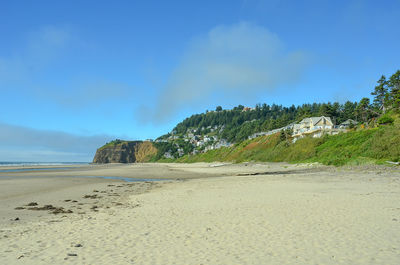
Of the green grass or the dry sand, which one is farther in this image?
the green grass

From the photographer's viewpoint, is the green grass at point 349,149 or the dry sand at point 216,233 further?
the green grass at point 349,149

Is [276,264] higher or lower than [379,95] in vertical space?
lower

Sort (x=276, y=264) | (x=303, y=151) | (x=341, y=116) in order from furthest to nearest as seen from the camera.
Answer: (x=341, y=116) < (x=303, y=151) < (x=276, y=264)

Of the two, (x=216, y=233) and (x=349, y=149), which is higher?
(x=349, y=149)

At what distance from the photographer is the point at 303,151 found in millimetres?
50875

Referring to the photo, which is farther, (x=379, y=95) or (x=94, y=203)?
(x=379, y=95)

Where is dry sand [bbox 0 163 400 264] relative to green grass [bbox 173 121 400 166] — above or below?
below

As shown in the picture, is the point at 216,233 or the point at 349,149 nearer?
the point at 216,233

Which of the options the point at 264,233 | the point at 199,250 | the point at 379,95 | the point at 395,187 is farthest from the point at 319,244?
the point at 379,95

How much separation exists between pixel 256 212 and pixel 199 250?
16.2 feet

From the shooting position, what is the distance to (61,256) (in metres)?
6.60

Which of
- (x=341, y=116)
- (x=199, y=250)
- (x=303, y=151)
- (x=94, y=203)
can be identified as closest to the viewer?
(x=199, y=250)

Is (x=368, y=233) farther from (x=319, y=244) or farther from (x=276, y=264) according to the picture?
(x=276, y=264)

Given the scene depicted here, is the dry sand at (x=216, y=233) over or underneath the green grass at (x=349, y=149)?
underneath
